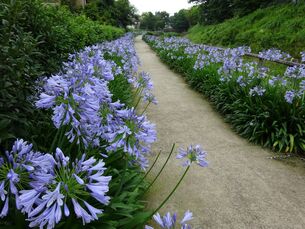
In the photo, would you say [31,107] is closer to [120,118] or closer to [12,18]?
[12,18]

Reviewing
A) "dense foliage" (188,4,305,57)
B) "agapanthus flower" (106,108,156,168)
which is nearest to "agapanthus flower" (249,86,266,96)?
"agapanthus flower" (106,108,156,168)

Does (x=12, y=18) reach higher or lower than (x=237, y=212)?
higher

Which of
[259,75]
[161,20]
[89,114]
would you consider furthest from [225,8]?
[161,20]

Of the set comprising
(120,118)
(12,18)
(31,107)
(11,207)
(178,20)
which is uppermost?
(12,18)

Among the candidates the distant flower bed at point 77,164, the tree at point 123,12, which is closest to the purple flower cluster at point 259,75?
the distant flower bed at point 77,164

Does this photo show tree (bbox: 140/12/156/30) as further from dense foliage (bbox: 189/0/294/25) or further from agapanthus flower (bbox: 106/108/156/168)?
agapanthus flower (bbox: 106/108/156/168)

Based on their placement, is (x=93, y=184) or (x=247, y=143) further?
(x=247, y=143)

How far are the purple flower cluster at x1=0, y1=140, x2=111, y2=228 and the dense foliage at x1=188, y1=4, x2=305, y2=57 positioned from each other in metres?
12.0

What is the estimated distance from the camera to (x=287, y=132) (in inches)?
178

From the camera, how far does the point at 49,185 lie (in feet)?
3.64

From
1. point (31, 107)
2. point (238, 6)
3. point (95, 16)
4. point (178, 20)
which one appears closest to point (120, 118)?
point (31, 107)

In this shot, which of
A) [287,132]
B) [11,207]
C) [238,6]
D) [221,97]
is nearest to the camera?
[11,207]

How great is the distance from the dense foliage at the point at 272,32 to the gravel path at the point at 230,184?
840 cm

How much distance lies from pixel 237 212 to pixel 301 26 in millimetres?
12166
